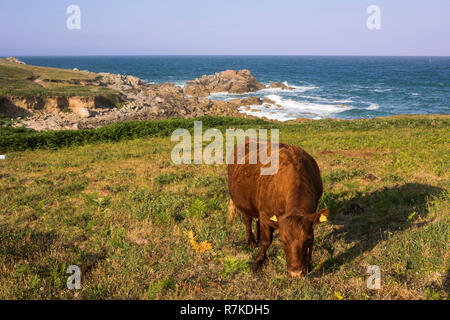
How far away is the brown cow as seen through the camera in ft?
15.5

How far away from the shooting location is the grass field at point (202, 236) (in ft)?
18.4

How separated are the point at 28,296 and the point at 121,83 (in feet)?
244

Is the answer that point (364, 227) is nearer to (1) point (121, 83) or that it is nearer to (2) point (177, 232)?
(2) point (177, 232)

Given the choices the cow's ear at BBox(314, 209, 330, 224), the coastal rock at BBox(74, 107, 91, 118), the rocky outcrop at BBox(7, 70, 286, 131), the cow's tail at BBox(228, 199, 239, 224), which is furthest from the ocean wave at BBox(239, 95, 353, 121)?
the cow's ear at BBox(314, 209, 330, 224)

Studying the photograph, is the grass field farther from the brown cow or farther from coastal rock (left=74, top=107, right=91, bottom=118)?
coastal rock (left=74, top=107, right=91, bottom=118)

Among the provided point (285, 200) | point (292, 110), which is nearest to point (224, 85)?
point (292, 110)

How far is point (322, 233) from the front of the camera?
306 inches

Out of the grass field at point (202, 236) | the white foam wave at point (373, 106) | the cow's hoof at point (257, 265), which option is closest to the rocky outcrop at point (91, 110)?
the white foam wave at point (373, 106)

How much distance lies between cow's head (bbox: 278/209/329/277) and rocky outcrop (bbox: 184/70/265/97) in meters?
78.7

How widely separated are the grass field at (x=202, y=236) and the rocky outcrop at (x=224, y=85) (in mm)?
70887

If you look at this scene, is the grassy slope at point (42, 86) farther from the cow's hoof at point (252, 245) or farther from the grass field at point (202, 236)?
the cow's hoof at point (252, 245)

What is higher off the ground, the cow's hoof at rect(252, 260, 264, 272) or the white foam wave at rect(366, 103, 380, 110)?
the white foam wave at rect(366, 103, 380, 110)

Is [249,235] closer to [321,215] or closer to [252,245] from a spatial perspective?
[252,245]

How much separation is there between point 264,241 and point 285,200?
1.14 m
